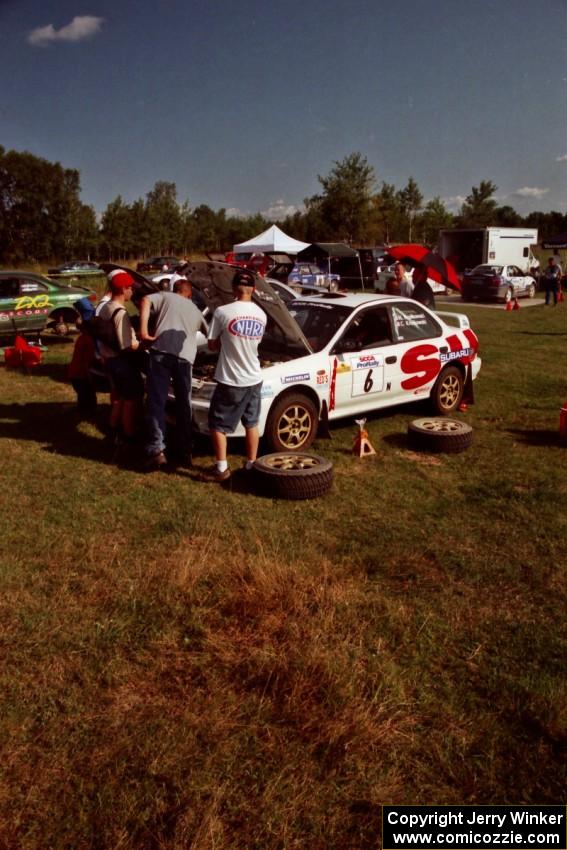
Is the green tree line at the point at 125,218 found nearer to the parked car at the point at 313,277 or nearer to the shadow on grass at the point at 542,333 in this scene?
the parked car at the point at 313,277

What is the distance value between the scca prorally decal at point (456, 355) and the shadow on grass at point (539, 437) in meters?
1.10

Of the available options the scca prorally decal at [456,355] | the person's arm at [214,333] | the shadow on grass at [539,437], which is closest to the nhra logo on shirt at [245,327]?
A: the person's arm at [214,333]

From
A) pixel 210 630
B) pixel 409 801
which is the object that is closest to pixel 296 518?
pixel 210 630

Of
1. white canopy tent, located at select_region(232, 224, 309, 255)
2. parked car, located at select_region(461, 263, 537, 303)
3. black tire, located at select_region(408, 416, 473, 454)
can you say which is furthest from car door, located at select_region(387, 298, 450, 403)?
white canopy tent, located at select_region(232, 224, 309, 255)

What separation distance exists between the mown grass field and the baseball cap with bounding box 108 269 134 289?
6.11ft

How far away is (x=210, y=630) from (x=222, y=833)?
1204mm

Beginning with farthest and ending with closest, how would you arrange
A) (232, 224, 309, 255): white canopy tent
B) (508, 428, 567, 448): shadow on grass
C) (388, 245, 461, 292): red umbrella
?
1. (232, 224, 309, 255): white canopy tent
2. (388, 245, 461, 292): red umbrella
3. (508, 428, 567, 448): shadow on grass

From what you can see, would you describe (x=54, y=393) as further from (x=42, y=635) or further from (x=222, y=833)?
(x=222, y=833)

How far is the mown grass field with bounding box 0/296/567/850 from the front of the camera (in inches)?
92.9

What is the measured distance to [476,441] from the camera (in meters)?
6.91

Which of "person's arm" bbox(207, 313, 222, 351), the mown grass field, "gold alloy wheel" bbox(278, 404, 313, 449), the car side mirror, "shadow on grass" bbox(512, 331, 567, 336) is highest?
"person's arm" bbox(207, 313, 222, 351)

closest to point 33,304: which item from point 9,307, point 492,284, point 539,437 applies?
point 9,307

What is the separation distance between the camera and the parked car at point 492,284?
82.3 ft

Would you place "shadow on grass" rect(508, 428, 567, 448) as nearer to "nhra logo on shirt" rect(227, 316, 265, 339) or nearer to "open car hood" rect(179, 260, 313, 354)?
"open car hood" rect(179, 260, 313, 354)
